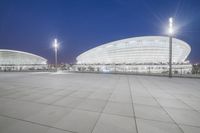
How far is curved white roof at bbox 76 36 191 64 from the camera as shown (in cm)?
6300

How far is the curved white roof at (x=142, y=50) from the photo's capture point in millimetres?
63000

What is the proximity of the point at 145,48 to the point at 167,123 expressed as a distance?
66636 mm

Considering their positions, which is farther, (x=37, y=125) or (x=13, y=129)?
(x=37, y=125)

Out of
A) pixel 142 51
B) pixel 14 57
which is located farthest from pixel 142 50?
pixel 14 57

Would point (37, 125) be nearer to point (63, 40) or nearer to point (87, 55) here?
point (87, 55)

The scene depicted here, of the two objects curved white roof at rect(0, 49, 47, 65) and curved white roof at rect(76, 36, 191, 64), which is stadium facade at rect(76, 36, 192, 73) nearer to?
curved white roof at rect(76, 36, 191, 64)

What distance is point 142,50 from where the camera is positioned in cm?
6338

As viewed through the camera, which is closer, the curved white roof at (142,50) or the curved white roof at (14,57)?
the curved white roof at (14,57)

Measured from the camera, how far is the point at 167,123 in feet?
8.02

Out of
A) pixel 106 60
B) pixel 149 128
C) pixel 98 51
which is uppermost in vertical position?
pixel 98 51

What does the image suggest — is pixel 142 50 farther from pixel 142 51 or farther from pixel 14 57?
pixel 14 57

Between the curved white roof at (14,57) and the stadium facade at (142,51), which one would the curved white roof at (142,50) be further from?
the curved white roof at (14,57)

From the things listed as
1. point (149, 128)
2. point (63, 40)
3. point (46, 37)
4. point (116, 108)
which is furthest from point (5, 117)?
point (63, 40)

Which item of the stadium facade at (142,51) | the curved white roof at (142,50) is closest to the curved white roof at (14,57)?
the stadium facade at (142,51)
